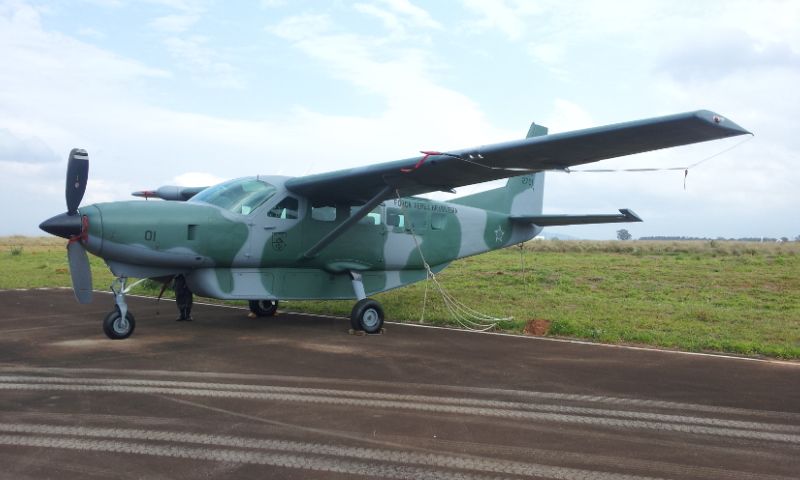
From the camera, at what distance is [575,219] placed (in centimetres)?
1409

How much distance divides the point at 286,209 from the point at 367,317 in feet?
8.06

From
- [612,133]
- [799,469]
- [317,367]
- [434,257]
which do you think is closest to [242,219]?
[317,367]

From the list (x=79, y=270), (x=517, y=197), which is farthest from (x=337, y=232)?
(x=517, y=197)

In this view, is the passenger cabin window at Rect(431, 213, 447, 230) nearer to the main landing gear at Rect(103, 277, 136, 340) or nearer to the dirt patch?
the dirt patch

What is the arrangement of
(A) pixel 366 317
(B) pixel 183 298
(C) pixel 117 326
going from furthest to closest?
(B) pixel 183 298, (A) pixel 366 317, (C) pixel 117 326

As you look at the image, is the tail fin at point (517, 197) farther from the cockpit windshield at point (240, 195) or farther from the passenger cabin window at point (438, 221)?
the cockpit windshield at point (240, 195)

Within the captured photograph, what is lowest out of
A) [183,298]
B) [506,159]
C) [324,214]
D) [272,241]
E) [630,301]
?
[183,298]

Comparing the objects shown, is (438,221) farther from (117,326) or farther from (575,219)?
(117,326)

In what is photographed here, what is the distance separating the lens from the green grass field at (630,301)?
10711 mm

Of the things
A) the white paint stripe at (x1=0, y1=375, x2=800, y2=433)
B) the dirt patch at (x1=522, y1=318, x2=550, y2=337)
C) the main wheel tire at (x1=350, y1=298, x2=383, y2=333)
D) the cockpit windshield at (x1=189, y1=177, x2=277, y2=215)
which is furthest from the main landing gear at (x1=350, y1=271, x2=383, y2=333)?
the white paint stripe at (x1=0, y1=375, x2=800, y2=433)

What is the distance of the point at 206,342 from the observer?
9523 mm

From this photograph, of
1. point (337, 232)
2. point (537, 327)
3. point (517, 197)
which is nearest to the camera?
point (537, 327)

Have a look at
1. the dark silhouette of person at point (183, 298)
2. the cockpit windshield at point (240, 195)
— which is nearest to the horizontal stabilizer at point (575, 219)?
the cockpit windshield at point (240, 195)

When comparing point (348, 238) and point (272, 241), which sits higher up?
point (348, 238)
